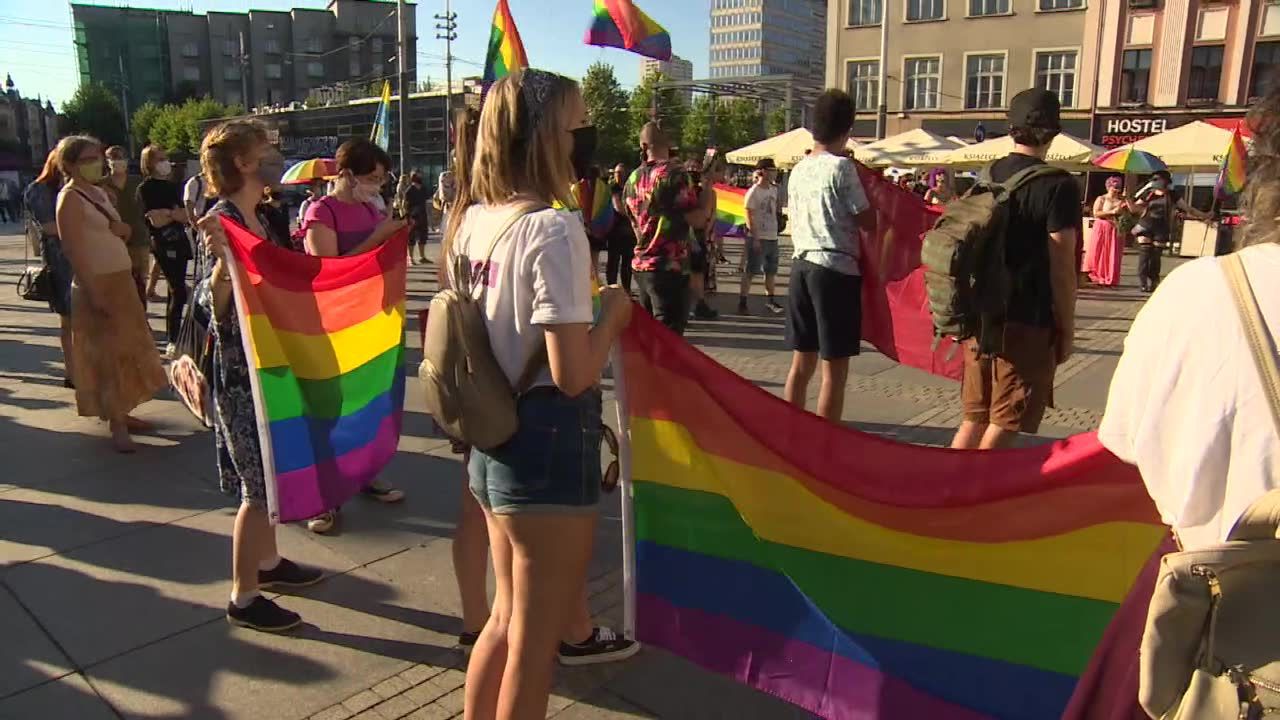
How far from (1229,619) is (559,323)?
1333 mm

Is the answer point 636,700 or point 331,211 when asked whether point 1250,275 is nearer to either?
point 636,700

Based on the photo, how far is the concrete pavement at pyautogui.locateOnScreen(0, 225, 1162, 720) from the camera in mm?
2973

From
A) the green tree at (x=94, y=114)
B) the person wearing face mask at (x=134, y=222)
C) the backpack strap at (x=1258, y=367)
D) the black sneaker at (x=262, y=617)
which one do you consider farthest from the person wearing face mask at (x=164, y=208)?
the green tree at (x=94, y=114)

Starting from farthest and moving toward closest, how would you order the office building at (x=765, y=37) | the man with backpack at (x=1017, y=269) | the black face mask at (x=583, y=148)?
the office building at (x=765, y=37) < the man with backpack at (x=1017, y=269) < the black face mask at (x=583, y=148)

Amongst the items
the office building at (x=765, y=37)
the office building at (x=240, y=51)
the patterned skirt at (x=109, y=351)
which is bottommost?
the patterned skirt at (x=109, y=351)

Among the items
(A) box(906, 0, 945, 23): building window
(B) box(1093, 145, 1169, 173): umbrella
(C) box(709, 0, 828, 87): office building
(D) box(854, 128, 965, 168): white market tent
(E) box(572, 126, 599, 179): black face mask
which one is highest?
(C) box(709, 0, 828, 87): office building

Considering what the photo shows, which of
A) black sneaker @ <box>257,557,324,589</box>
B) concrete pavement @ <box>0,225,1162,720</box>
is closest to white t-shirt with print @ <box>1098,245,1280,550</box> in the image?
concrete pavement @ <box>0,225,1162,720</box>

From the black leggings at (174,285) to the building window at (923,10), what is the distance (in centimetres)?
4152

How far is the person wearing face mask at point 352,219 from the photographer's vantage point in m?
4.30

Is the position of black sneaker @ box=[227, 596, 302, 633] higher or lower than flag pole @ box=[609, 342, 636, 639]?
lower

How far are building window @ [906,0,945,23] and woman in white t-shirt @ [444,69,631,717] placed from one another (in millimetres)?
45836

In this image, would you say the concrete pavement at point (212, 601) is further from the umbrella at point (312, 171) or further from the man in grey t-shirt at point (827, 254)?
the umbrella at point (312, 171)

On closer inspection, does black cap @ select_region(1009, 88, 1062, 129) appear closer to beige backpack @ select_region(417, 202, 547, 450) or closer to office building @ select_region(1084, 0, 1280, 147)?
beige backpack @ select_region(417, 202, 547, 450)

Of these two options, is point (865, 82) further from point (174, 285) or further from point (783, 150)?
point (174, 285)
